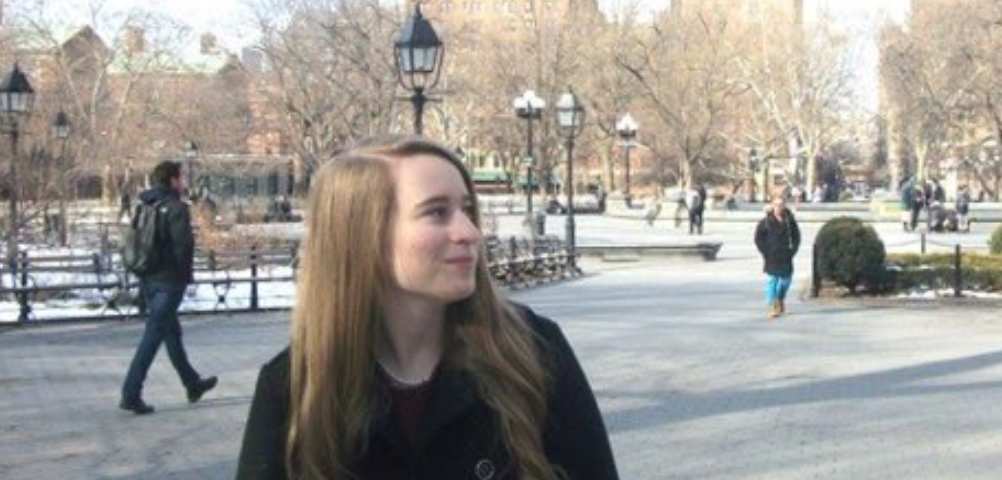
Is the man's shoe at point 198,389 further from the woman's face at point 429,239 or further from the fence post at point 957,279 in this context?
the fence post at point 957,279

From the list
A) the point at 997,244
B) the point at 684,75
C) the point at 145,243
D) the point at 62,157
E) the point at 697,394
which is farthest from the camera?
the point at 684,75

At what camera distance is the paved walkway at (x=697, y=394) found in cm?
795

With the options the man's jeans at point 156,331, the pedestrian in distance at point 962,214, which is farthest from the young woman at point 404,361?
the pedestrian in distance at point 962,214

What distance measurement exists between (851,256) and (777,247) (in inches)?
133

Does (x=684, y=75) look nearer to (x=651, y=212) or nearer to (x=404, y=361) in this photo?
(x=651, y=212)

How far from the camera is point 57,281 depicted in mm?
21984

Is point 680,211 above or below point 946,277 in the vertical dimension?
above

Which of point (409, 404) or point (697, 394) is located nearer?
point (409, 404)

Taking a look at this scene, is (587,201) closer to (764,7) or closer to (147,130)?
(764,7)

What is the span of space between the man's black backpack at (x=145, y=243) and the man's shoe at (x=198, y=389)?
1.11 m

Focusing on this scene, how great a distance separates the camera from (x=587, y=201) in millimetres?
73812

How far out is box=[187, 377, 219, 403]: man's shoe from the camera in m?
9.99

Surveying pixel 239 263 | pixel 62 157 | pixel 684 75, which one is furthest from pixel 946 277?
pixel 684 75

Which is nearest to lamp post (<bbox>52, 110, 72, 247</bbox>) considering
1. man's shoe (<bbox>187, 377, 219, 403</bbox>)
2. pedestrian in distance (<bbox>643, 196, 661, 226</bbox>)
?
man's shoe (<bbox>187, 377, 219, 403</bbox>)
